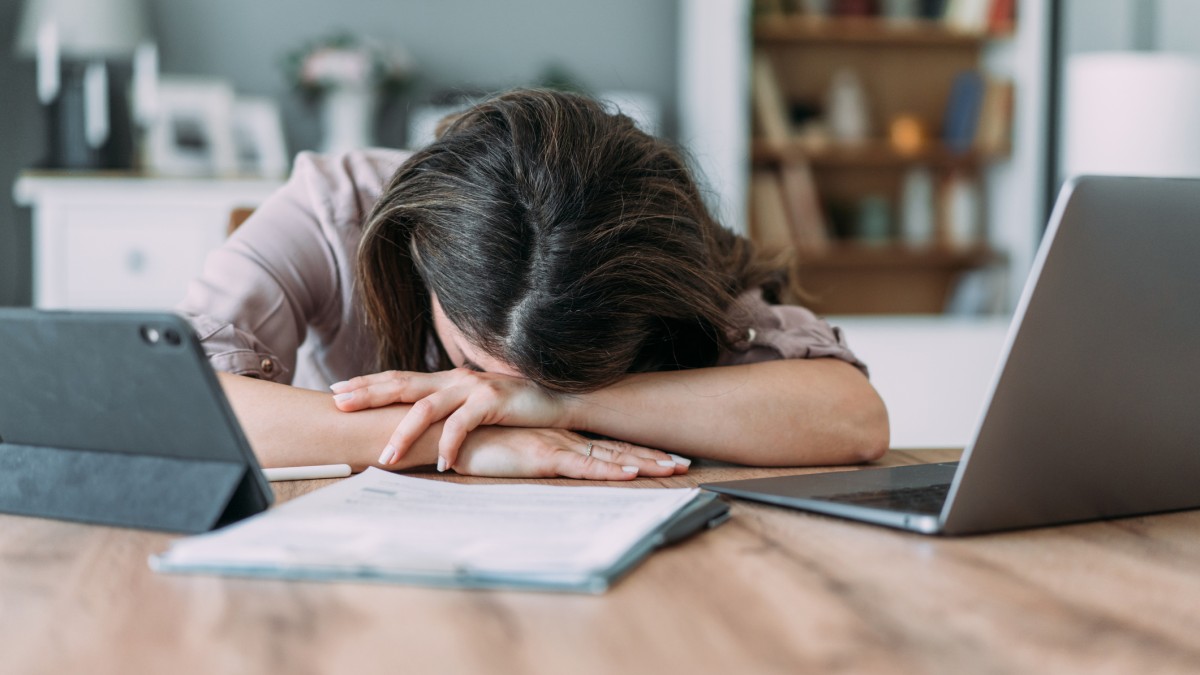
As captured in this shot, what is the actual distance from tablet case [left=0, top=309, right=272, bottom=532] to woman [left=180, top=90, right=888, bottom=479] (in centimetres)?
21

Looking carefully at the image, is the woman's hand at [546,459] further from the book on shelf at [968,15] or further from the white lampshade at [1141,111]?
the book on shelf at [968,15]

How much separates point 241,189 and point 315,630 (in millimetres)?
2579

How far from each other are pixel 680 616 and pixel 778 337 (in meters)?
0.66

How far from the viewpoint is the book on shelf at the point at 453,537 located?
0.58 meters

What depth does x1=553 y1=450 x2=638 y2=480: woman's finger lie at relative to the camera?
92 cm

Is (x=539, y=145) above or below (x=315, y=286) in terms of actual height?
above

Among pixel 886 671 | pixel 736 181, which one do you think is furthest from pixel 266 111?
pixel 886 671

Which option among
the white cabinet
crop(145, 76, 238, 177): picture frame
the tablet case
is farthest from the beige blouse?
crop(145, 76, 238, 177): picture frame

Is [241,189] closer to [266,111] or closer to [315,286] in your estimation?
[266,111]

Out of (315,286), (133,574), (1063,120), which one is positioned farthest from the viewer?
(1063,120)

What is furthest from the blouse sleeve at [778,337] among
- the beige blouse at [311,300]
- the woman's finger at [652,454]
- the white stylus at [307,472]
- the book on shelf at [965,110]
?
the book on shelf at [965,110]

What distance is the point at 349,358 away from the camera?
1377mm

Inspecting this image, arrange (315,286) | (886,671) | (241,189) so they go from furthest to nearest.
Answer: (241,189) → (315,286) → (886,671)

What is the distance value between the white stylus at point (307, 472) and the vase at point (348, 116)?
2.42 metres
